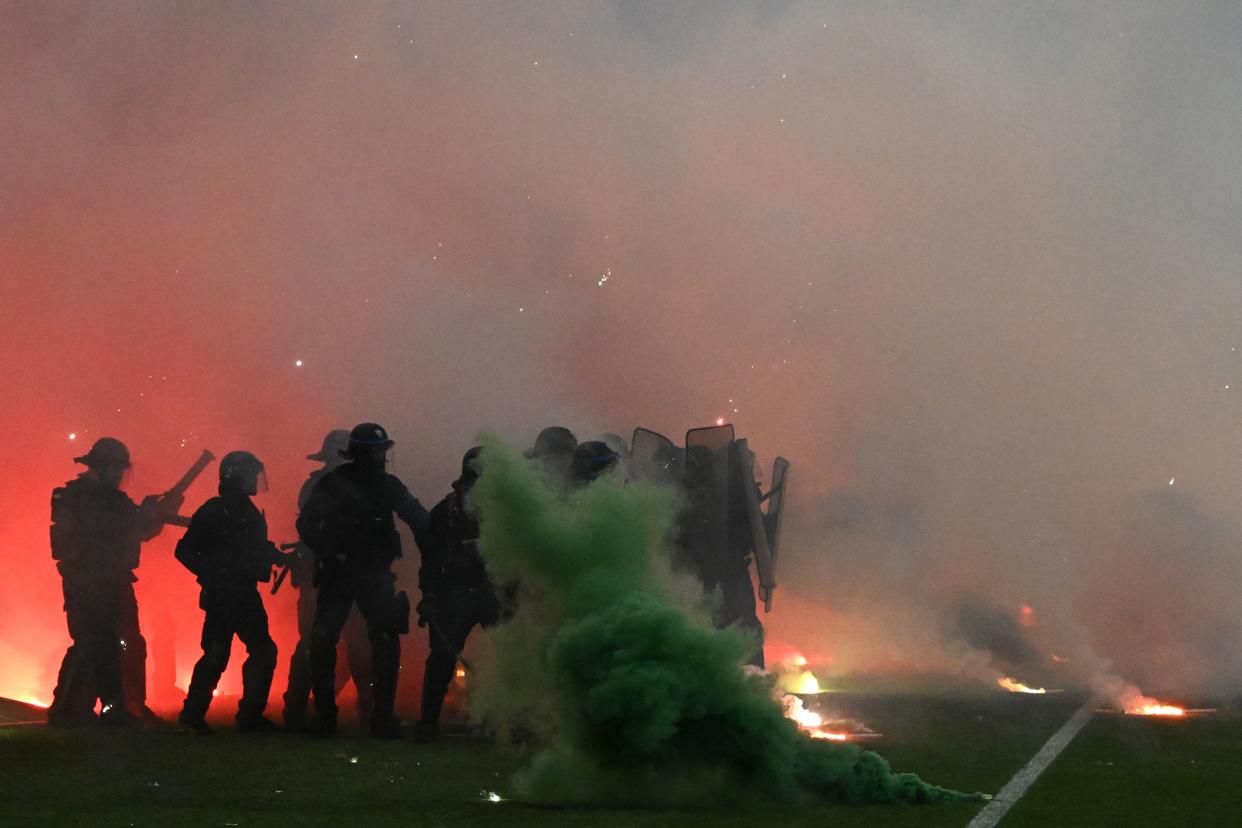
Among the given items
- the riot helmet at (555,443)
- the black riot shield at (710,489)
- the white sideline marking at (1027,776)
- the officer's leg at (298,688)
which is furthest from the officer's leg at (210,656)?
the white sideline marking at (1027,776)

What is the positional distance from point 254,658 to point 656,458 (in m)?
3.34

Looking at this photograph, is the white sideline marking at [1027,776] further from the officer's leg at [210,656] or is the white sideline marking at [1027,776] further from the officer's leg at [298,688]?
the officer's leg at [210,656]

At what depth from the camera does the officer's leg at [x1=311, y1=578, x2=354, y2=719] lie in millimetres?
12414

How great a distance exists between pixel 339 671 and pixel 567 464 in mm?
4245

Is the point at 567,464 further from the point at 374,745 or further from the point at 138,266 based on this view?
the point at 138,266

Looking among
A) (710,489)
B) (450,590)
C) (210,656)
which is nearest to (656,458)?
(710,489)

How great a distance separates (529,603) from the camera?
8.69 meters

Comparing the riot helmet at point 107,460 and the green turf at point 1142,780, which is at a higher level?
the riot helmet at point 107,460

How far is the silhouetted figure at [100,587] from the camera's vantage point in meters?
13.5

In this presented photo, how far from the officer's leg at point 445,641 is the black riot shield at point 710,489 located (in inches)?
84.5

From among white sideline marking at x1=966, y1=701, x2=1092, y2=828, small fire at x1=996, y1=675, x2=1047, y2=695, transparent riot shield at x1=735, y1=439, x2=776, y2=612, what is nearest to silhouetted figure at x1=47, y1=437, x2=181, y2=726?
transparent riot shield at x1=735, y1=439, x2=776, y2=612

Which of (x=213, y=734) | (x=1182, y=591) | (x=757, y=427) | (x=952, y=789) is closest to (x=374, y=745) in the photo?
(x=213, y=734)

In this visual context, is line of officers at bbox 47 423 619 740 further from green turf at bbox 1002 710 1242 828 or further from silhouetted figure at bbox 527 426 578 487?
green turf at bbox 1002 710 1242 828

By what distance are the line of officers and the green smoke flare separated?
10.4ft
